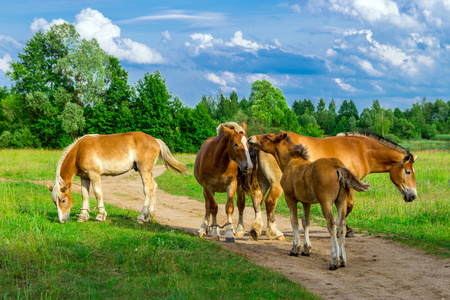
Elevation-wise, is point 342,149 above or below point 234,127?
below

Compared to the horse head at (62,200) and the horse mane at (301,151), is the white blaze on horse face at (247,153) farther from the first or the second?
the horse head at (62,200)

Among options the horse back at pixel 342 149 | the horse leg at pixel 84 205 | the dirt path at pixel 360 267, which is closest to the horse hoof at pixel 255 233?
the dirt path at pixel 360 267

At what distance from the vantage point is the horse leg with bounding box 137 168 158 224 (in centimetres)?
1135

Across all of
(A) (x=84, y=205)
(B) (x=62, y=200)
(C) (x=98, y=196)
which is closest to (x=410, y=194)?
(C) (x=98, y=196)

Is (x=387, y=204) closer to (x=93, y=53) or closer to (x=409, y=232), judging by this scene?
(x=409, y=232)

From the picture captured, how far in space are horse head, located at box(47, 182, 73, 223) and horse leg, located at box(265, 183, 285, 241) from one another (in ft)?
15.9

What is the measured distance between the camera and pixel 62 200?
10477 mm

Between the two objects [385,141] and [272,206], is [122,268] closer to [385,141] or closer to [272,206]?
[272,206]

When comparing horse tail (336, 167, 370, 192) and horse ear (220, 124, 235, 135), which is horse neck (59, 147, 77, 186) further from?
horse tail (336, 167, 370, 192)

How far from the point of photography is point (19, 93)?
4984 cm

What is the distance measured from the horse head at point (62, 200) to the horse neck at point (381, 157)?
7.14 m

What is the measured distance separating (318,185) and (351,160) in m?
2.71

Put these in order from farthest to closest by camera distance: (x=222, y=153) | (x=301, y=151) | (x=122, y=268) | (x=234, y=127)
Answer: (x=222, y=153), (x=234, y=127), (x=301, y=151), (x=122, y=268)

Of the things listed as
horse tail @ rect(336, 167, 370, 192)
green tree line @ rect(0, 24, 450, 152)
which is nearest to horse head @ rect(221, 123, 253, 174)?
horse tail @ rect(336, 167, 370, 192)
